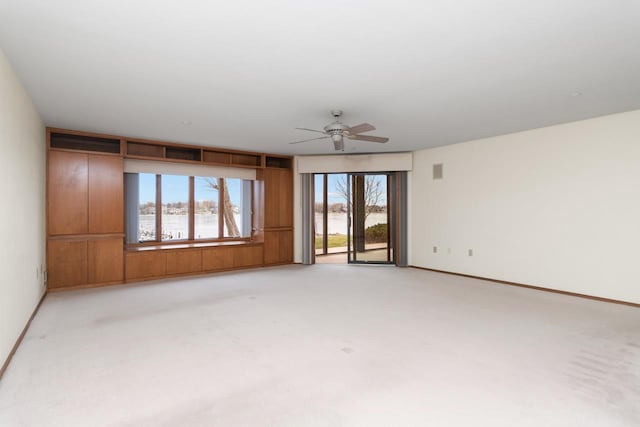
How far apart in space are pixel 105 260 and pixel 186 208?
181 centimetres

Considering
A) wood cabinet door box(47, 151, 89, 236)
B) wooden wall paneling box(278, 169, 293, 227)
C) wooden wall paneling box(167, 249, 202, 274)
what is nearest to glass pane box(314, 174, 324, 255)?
wooden wall paneling box(278, 169, 293, 227)

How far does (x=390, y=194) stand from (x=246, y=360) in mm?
5318

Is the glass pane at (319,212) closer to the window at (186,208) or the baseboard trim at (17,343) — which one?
the window at (186,208)

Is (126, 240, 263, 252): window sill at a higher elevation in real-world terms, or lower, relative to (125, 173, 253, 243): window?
lower

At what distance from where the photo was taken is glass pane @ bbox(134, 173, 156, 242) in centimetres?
618

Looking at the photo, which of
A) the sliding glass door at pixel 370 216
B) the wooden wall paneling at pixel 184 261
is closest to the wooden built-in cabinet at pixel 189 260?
the wooden wall paneling at pixel 184 261

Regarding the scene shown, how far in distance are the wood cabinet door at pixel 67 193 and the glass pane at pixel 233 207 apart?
2.59 metres

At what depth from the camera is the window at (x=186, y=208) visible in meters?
6.10

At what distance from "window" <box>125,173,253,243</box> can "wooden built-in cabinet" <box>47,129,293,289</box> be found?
0.36 meters

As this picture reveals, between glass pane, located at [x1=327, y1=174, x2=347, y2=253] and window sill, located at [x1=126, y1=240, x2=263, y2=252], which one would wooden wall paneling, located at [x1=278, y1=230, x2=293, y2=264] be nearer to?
window sill, located at [x1=126, y1=240, x2=263, y2=252]

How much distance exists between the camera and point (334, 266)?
7035mm

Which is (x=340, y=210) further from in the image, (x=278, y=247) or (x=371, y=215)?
(x=278, y=247)

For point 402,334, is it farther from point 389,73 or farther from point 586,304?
point 586,304

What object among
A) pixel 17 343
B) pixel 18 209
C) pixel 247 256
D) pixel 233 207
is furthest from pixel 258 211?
pixel 17 343
